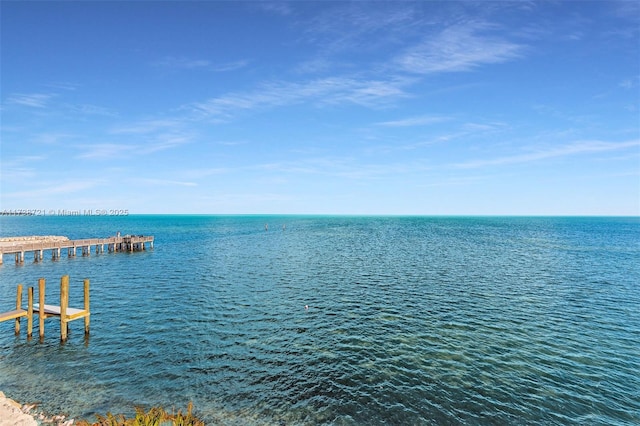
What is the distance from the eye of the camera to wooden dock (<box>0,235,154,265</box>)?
5456cm

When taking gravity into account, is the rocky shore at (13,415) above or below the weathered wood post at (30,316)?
below

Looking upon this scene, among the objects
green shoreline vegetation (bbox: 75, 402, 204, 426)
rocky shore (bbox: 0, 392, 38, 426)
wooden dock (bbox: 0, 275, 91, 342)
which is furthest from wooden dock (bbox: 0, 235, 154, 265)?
green shoreline vegetation (bbox: 75, 402, 204, 426)

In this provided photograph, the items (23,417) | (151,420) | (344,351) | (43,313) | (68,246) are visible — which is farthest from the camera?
(68,246)

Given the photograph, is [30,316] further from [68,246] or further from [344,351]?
[68,246]

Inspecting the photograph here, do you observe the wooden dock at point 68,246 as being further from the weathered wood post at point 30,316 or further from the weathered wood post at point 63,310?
the weathered wood post at point 63,310

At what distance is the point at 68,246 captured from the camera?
61.4 meters

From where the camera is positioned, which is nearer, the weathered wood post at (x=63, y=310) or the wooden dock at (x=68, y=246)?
the weathered wood post at (x=63, y=310)

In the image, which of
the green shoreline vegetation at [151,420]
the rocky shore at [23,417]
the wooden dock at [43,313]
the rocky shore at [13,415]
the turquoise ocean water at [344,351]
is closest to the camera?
the green shoreline vegetation at [151,420]

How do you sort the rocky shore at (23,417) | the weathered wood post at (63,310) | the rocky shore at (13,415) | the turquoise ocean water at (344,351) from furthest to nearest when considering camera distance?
1. the weathered wood post at (63,310)
2. the turquoise ocean water at (344,351)
3. the rocky shore at (23,417)
4. the rocky shore at (13,415)

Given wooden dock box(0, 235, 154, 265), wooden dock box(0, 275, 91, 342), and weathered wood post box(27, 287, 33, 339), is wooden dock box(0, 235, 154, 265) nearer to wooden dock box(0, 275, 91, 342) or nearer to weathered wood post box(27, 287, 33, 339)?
wooden dock box(0, 275, 91, 342)

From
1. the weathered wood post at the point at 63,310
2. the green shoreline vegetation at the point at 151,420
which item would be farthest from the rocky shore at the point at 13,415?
the weathered wood post at the point at 63,310

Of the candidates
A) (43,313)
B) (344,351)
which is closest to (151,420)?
(344,351)

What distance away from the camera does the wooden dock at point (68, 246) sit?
179 ft

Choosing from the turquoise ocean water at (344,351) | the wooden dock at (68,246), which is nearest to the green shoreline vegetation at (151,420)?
the turquoise ocean water at (344,351)
